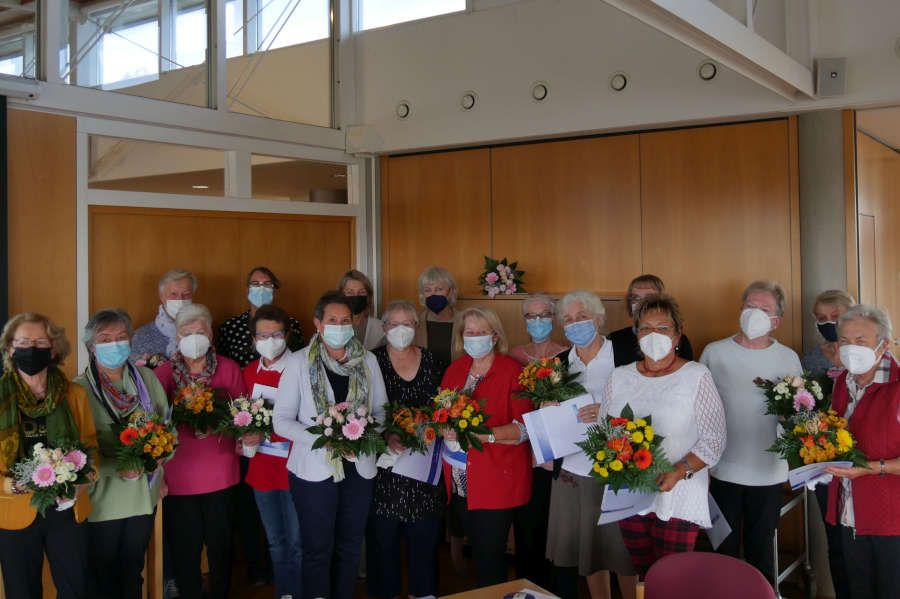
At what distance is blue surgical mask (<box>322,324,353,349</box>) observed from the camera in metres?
3.99

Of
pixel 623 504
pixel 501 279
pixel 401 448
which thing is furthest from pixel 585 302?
pixel 501 279

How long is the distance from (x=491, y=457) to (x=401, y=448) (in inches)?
18.4

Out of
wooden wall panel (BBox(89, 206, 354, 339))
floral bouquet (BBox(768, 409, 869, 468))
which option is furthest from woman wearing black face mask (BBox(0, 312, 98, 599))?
floral bouquet (BBox(768, 409, 869, 468))

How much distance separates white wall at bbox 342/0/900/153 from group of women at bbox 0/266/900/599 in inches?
64.5

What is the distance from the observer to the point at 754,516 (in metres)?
4.04

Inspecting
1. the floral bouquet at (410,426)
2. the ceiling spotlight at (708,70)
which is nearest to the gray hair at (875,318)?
the floral bouquet at (410,426)

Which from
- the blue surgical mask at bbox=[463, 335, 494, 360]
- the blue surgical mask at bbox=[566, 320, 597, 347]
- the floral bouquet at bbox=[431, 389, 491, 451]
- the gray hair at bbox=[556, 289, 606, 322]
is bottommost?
the floral bouquet at bbox=[431, 389, 491, 451]

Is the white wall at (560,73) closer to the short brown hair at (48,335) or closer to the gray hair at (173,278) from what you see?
the gray hair at (173,278)

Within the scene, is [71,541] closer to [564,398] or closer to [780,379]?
[564,398]

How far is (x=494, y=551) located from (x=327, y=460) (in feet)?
3.23

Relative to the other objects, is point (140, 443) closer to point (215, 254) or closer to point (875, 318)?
point (215, 254)

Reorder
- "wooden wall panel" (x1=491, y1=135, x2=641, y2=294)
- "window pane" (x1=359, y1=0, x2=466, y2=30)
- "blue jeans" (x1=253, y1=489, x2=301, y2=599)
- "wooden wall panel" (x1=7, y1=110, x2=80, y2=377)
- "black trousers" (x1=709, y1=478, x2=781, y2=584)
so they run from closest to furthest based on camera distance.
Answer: "black trousers" (x1=709, y1=478, x2=781, y2=584) < "blue jeans" (x1=253, y1=489, x2=301, y2=599) < "wooden wall panel" (x1=7, y1=110, x2=80, y2=377) < "wooden wall panel" (x1=491, y1=135, x2=641, y2=294) < "window pane" (x1=359, y1=0, x2=466, y2=30)

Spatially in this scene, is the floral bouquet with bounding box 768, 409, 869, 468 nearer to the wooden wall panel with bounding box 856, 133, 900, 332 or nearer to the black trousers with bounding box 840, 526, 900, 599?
the black trousers with bounding box 840, 526, 900, 599

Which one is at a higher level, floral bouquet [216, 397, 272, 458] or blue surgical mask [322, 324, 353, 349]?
blue surgical mask [322, 324, 353, 349]
